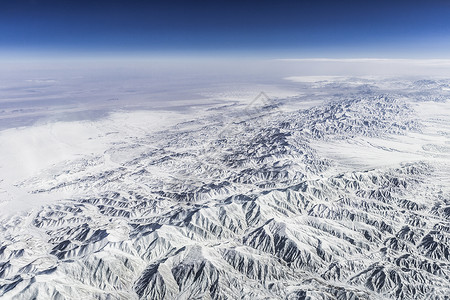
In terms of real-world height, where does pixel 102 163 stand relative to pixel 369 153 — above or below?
below

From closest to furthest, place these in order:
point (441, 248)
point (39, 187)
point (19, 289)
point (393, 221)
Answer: point (19, 289)
point (441, 248)
point (393, 221)
point (39, 187)

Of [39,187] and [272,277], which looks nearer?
[272,277]

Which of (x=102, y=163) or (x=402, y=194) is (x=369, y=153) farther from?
Result: (x=102, y=163)

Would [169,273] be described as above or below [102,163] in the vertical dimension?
above

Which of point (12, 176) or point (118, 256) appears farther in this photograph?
point (12, 176)

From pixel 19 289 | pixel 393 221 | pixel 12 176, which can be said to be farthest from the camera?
pixel 12 176

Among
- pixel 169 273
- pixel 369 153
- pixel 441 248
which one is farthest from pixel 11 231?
pixel 369 153

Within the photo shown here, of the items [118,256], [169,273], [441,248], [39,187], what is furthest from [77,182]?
[441,248]

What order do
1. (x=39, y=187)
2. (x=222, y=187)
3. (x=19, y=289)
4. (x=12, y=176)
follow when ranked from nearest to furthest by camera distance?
1. (x=19, y=289)
2. (x=222, y=187)
3. (x=39, y=187)
4. (x=12, y=176)

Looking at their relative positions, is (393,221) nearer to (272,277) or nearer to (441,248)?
(441,248)
